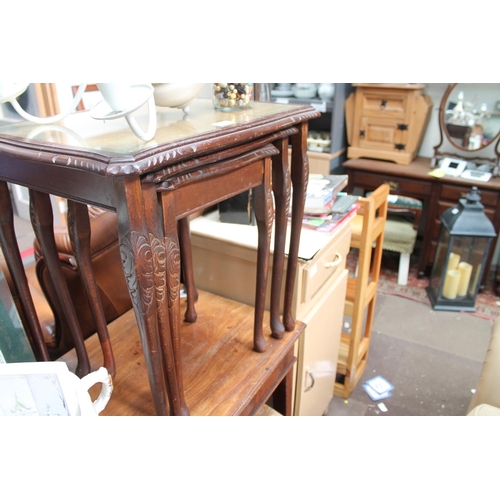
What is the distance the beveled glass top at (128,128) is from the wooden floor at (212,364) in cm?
51

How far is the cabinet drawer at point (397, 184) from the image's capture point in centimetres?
250

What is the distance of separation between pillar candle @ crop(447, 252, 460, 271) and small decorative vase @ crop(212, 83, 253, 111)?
185cm

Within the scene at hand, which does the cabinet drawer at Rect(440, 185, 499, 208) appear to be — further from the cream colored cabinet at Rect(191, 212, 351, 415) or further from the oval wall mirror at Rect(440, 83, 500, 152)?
the cream colored cabinet at Rect(191, 212, 351, 415)

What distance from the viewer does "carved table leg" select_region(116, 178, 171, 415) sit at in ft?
1.69

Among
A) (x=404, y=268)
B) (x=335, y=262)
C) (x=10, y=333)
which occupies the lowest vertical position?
(x=404, y=268)

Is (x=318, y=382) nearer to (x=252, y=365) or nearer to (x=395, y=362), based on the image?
(x=252, y=365)

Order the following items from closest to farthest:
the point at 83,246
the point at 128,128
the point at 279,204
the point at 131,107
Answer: the point at 131,107, the point at 128,128, the point at 83,246, the point at 279,204

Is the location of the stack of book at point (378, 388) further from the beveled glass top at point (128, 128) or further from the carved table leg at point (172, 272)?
the beveled glass top at point (128, 128)

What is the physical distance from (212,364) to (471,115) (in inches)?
92.8

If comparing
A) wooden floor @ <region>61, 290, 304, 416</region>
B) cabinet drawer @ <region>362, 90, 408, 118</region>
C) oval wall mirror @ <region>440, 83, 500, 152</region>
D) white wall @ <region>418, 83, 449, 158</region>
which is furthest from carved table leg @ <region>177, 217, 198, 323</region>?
white wall @ <region>418, 83, 449, 158</region>

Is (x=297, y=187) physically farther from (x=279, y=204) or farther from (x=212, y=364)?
(x=212, y=364)

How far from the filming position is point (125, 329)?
1.02 meters

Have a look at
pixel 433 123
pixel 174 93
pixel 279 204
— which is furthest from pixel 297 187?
pixel 433 123

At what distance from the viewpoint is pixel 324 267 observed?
4.09 feet
